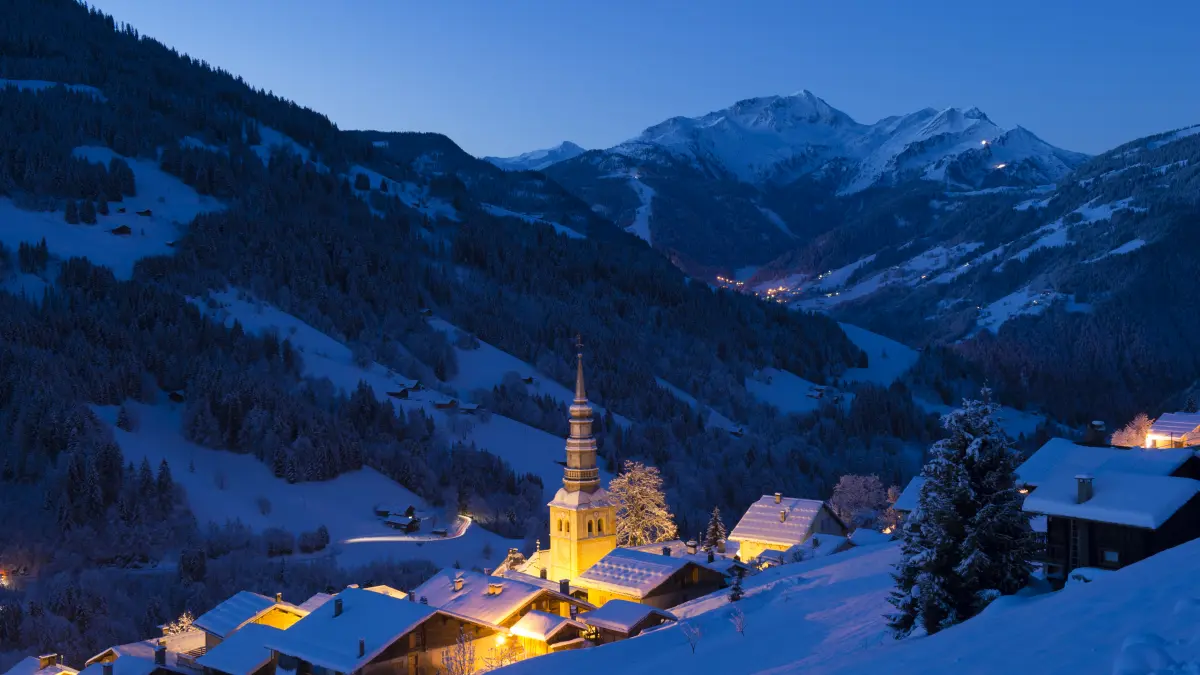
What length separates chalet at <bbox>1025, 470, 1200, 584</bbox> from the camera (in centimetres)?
2712

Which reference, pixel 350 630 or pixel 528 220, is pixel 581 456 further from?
pixel 528 220

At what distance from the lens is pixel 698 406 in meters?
130

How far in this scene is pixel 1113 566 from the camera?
27594 mm

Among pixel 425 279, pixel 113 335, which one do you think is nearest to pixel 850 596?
pixel 113 335

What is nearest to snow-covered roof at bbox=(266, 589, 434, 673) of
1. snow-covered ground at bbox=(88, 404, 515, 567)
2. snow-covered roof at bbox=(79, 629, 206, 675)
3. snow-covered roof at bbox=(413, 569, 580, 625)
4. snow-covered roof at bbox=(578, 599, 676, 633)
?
snow-covered roof at bbox=(413, 569, 580, 625)

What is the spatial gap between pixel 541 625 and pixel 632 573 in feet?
29.7

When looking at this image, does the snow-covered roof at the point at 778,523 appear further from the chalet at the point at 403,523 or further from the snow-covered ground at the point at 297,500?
the chalet at the point at 403,523

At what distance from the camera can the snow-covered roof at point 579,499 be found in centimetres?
5991

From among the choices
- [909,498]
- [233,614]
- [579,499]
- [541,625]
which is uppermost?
[909,498]

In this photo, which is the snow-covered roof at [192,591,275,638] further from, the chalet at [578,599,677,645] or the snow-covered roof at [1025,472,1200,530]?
the snow-covered roof at [1025,472,1200,530]

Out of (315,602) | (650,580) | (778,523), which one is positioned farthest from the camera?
(778,523)

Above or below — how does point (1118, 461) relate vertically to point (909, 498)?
above

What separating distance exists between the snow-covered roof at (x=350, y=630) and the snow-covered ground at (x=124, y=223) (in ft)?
241

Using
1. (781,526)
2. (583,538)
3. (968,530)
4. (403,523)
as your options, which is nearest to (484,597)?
(583,538)
